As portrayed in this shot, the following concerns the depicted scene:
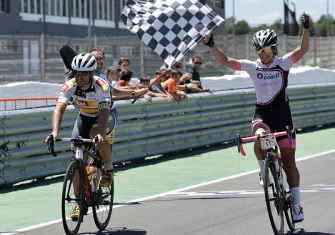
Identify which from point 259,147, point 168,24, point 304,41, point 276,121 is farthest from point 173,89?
point 259,147

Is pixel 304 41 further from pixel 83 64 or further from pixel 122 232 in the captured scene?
pixel 122 232

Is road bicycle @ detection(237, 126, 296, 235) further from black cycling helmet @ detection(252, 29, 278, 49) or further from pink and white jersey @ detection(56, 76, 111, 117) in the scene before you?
pink and white jersey @ detection(56, 76, 111, 117)

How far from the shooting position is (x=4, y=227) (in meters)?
7.04

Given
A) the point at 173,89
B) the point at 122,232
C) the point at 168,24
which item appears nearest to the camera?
the point at 122,232

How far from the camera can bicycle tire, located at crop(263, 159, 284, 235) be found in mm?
5996

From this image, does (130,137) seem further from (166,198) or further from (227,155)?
(166,198)

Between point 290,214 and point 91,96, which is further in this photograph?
point 91,96

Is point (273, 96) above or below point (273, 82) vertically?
below

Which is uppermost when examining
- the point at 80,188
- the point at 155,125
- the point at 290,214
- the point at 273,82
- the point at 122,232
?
the point at 273,82

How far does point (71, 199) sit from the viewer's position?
619 cm

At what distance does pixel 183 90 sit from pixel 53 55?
5.02 meters

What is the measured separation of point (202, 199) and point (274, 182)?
91.5 inches

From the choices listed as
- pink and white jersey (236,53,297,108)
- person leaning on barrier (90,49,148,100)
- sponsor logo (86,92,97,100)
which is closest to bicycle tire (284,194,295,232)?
pink and white jersey (236,53,297,108)

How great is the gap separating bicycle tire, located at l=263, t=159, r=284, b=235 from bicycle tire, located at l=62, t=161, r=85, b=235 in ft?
5.60
